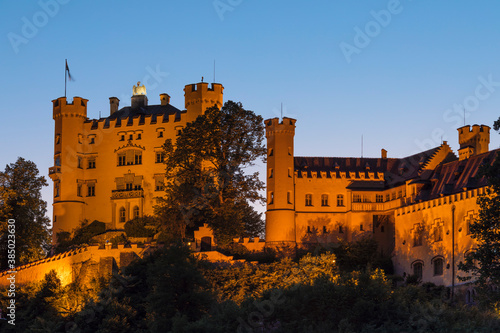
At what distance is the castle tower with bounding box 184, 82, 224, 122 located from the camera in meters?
75.8

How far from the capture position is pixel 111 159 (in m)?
78.5

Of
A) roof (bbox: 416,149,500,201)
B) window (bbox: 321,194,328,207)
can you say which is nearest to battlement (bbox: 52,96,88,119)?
window (bbox: 321,194,328,207)

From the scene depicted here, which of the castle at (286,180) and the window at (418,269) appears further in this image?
the castle at (286,180)

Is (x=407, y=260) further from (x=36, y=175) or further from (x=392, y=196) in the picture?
(x=36, y=175)

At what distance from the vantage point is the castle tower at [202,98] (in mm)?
75812

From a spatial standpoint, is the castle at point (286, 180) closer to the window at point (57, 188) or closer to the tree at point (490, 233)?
the window at point (57, 188)

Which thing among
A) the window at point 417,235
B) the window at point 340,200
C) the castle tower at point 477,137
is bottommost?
the window at point 417,235


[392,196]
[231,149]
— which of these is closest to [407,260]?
[392,196]

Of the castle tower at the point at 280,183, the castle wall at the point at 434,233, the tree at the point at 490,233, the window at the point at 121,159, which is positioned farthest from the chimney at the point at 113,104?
the tree at the point at 490,233

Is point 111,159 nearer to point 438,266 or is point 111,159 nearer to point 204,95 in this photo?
point 204,95

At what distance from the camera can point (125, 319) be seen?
5641 cm

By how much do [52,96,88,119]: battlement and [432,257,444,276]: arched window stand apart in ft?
113

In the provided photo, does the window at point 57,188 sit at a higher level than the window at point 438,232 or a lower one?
higher

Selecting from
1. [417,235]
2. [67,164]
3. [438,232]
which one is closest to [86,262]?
[67,164]
